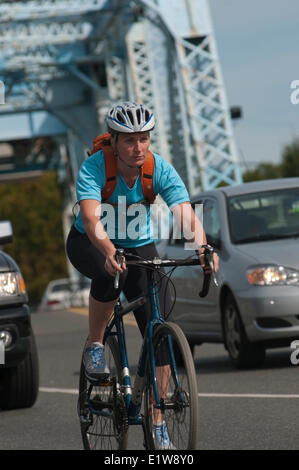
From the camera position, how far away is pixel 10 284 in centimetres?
935

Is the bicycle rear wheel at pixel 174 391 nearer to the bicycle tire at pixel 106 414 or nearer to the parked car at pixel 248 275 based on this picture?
the bicycle tire at pixel 106 414

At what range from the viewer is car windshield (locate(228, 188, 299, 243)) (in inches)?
441

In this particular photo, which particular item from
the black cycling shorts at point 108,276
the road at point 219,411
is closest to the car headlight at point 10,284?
the road at point 219,411

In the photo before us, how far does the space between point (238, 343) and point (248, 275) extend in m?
0.61

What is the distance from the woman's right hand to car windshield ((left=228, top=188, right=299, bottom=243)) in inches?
221

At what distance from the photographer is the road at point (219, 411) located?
710 centimetres

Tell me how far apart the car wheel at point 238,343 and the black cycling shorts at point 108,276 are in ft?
14.5

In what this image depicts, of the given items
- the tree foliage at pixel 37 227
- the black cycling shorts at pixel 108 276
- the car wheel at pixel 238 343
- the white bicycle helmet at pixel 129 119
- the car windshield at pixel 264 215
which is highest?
the tree foliage at pixel 37 227

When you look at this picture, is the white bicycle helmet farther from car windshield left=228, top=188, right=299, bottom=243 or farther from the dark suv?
car windshield left=228, top=188, right=299, bottom=243

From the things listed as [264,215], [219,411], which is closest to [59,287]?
[264,215]

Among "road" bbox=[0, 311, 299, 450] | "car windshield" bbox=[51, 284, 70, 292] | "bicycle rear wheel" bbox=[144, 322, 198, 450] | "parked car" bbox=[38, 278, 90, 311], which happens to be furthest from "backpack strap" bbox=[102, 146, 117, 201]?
"car windshield" bbox=[51, 284, 70, 292]

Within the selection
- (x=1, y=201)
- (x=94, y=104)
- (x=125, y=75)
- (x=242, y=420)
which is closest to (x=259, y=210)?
(x=242, y=420)

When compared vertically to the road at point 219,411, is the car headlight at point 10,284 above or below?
above

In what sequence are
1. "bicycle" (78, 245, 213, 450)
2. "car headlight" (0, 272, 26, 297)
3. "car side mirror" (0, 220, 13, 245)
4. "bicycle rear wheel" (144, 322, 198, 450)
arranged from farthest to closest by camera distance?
"car side mirror" (0, 220, 13, 245)
"car headlight" (0, 272, 26, 297)
"bicycle" (78, 245, 213, 450)
"bicycle rear wheel" (144, 322, 198, 450)
